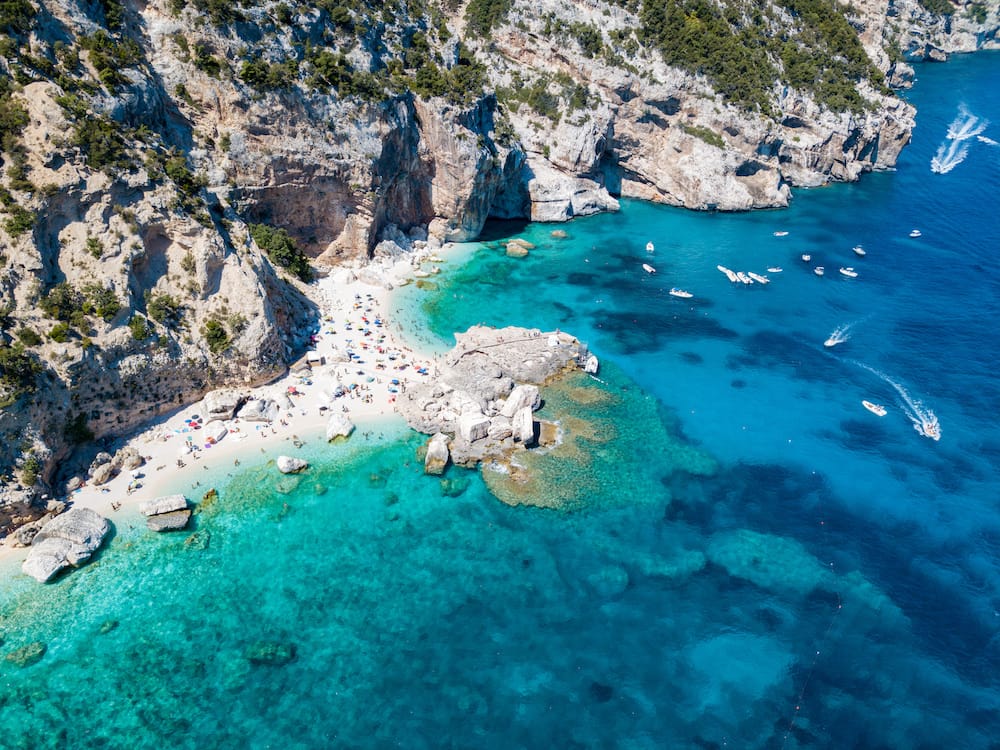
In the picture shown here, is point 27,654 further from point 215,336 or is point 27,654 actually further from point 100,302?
point 215,336

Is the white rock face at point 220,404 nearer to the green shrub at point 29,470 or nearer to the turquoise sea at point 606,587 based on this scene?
the turquoise sea at point 606,587

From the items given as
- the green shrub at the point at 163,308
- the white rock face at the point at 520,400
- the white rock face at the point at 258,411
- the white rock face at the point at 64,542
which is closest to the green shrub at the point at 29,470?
the white rock face at the point at 64,542

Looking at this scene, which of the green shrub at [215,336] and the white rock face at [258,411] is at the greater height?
the green shrub at [215,336]

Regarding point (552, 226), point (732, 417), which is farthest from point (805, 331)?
point (552, 226)

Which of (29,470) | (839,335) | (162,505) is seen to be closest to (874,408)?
(839,335)

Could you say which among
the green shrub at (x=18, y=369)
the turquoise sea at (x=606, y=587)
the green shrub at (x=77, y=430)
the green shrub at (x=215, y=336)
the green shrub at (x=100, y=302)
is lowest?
the turquoise sea at (x=606, y=587)

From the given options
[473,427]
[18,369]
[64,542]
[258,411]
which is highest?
[18,369]

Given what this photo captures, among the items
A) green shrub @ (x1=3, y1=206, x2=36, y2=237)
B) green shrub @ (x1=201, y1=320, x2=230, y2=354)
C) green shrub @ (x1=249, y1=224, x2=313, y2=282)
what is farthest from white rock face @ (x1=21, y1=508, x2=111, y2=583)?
green shrub @ (x1=249, y1=224, x2=313, y2=282)

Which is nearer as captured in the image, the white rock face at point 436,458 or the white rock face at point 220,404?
the white rock face at point 436,458

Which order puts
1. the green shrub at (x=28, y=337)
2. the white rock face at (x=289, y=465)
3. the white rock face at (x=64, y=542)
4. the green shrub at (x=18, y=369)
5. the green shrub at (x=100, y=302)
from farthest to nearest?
the white rock face at (x=289, y=465)
the green shrub at (x=100, y=302)
the green shrub at (x=28, y=337)
the green shrub at (x=18, y=369)
the white rock face at (x=64, y=542)
